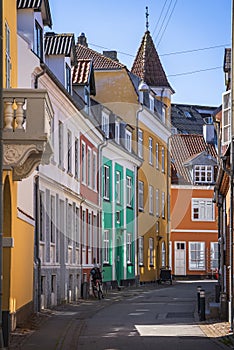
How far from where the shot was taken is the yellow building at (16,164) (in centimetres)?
1400

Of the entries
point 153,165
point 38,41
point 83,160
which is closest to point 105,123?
point 83,160

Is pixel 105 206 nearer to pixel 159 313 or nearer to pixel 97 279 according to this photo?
pixel 97 279

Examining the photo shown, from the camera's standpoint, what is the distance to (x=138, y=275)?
47.1 meters

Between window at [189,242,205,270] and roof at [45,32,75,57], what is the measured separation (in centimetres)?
3361

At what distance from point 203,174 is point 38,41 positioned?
3916 centimetres

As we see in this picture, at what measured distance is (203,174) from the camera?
62219mm

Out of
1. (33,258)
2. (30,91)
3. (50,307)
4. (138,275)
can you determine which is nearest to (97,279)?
(50,307)

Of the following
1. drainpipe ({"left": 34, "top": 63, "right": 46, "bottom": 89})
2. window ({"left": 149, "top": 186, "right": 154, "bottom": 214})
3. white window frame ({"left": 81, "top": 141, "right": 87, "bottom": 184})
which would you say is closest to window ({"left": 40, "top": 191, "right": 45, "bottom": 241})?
drainpipe ({"left": 34, "top": 63, "right": 46, "bottom": 89})

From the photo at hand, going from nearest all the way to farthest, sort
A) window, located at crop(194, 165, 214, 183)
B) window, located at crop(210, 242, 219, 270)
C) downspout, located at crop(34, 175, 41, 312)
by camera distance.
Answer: downspout, located at crop(34, 175, 41, 312) → window, located at crop(210, 242, 219, 270) → window, located at crop(194, 165, 214, 183)

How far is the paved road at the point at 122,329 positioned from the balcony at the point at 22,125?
Result: 3.59 meters

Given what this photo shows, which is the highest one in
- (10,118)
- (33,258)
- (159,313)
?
(10,118)

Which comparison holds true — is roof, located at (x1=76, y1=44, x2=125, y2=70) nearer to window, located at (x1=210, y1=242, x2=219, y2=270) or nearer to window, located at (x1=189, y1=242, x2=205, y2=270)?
window, located at (x1=189, y1=242, x2=205, y2=270)

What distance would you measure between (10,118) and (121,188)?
2922 centimetres

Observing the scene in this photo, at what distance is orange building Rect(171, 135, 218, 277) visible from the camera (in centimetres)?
6122
